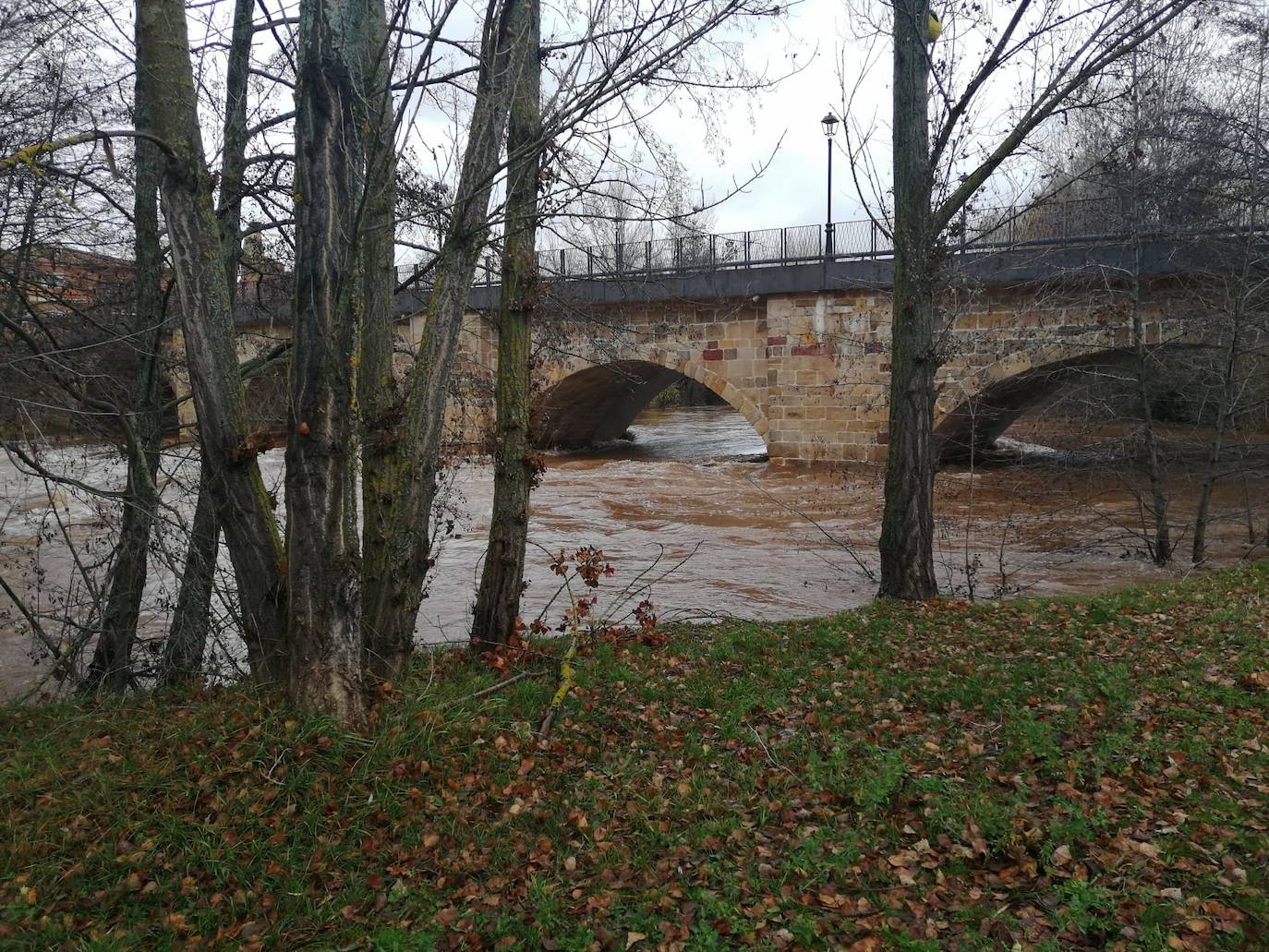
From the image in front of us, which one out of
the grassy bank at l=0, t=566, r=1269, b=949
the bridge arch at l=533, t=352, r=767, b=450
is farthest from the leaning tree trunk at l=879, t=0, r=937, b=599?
the bridge arch at l=533, t=352, r=767, b=450

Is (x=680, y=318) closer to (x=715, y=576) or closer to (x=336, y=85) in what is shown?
(x=715, y=576)

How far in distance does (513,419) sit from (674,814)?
2572mm

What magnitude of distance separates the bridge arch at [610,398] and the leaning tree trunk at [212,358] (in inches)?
413

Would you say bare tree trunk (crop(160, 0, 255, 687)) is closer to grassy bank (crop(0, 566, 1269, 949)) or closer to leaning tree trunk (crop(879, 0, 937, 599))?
→ grassy bank (crop(0, 566, 1269, 949))

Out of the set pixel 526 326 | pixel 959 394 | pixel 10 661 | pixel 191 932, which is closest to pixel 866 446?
pixel 959 394

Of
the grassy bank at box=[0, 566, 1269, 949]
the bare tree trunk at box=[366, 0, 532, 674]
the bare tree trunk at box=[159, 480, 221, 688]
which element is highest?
the bare tree trunk at box=[366, 0, 532, 674]

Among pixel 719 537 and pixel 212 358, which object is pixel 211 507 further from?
pixel 719 537

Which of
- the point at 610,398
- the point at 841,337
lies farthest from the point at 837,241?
the point at 610,398

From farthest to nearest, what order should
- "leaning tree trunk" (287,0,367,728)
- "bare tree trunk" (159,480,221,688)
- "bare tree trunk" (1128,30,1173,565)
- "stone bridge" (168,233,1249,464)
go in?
"stone bridge" (168,233,1249,464), "bare tree trunk" (1128,30,1173,565), "bare tree trunk" (159,480,221,688), "leaning tree trunk" (287,0,367,728)

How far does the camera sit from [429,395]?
4.62 m

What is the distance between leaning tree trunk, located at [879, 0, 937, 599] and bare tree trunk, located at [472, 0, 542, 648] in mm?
2867

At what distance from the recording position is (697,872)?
297 cm

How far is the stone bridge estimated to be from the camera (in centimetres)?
1196

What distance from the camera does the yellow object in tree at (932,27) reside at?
6221 mm
